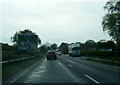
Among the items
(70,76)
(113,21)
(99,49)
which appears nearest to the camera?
(70,76)

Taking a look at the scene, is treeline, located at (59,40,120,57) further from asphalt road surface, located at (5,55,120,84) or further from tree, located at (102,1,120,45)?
asphalt road surface, located at (5,55,120,84)

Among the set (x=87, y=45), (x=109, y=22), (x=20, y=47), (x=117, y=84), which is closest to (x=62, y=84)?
(x=117, y=84)

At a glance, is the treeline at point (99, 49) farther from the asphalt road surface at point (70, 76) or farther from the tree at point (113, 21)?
the asphalt road surface at point (70, 76)

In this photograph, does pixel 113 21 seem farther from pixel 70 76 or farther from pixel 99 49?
pixel 99 49

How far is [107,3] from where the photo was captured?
160 feet

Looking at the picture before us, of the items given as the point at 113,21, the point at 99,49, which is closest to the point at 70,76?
the point at 113,21

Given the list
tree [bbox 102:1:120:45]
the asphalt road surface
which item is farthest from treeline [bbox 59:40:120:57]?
the asphalt road surface

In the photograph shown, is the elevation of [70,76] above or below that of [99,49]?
below

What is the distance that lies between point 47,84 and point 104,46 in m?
118

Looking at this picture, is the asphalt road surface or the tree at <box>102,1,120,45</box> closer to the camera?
the asphalt road surface

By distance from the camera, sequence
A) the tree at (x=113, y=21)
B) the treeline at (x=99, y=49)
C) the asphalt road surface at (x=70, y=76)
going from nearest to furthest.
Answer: the asphalt road surface at (x=70, y=76), the tree at (x=113, y=21), the treeline at (x=99, y=49)

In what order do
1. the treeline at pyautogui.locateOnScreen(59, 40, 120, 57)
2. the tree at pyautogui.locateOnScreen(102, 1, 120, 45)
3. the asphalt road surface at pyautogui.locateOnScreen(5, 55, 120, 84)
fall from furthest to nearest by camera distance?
the treeline at pyautogui.locateOnScreen(59, 40, 120, 57)
the tree at pyautogui.locateOnScreen(102, 1, 120, 45)
the asphalt road surface at pyautogui.locateOnScreen(5, 55, 120, 84)

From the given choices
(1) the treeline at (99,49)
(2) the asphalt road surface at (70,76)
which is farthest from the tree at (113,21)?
(2) the asphalt road surface at (70,76)

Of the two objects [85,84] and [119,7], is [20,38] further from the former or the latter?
[85,84]
